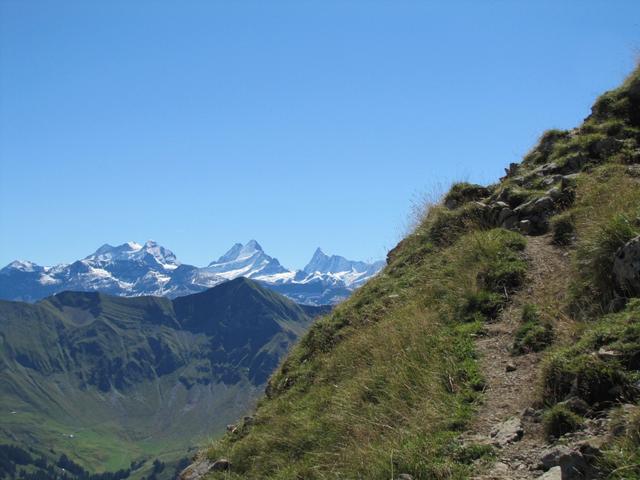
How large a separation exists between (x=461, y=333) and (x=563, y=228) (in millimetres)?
4948

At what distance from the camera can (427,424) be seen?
9.62m

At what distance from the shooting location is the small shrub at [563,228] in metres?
15.0

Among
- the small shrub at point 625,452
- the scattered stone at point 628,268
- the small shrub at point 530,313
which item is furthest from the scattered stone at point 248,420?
the small shrub at point 625,452

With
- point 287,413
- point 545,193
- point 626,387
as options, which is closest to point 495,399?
point 626,387

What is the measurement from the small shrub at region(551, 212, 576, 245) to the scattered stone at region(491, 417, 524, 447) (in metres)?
7.31

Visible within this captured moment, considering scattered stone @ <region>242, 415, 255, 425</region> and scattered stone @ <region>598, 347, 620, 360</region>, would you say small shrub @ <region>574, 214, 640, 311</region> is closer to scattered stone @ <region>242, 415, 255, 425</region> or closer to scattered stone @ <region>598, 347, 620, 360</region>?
scattered stone @ <region>598, 347, 620, 360</region>

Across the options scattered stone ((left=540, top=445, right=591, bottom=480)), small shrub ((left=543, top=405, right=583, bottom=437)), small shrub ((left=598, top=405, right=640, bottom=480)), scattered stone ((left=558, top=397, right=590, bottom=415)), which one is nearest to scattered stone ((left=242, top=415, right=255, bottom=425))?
small shrub ((left=543, top=405, right=583, bottom=437))

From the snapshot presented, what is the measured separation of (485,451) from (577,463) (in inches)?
63.2

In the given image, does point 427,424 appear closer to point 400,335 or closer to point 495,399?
point 495,399

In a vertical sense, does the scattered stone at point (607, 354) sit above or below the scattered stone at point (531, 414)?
above

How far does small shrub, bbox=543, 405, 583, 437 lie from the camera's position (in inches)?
324

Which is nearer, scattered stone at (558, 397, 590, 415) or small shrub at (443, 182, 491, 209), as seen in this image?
scattered stone at (558, 397, 590, 415)

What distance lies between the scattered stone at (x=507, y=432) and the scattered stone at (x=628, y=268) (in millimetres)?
3177

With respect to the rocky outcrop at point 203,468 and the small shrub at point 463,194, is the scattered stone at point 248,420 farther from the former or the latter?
the small shrub at point 463,194
